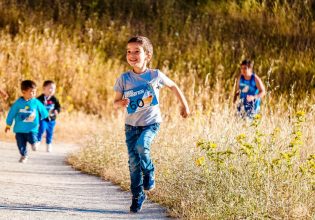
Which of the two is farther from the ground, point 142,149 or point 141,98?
point 141,98

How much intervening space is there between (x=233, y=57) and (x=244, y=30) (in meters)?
1.47

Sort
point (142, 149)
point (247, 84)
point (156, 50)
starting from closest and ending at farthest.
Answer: point (142, 149) → point (247, 84) → point (156, 50)

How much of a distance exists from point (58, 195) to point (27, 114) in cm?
375

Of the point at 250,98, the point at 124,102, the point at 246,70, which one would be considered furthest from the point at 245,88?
the point at 124,102

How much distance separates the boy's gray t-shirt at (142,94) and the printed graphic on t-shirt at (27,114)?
4812 millimetres

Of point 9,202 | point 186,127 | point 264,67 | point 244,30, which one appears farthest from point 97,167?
point 244,30

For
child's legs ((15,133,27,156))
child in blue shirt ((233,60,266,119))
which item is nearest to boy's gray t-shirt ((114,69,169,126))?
child's legs ((15,133,27,156))

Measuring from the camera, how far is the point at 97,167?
40.8 ft

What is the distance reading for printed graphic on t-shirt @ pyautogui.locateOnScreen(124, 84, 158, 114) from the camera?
28.8ft

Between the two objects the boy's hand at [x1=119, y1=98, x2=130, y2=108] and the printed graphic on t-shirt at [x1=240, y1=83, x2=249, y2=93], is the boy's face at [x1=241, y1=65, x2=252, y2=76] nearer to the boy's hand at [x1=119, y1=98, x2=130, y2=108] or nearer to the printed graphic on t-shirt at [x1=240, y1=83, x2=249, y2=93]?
the printed graphic on t-shirt at [x1=240, y1=83, x2=249, y2=93]

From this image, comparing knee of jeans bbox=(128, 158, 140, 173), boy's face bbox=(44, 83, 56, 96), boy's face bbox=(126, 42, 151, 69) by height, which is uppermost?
boy's face bbox=(126, 42, 151, 69)

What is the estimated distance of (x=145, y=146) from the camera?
8.66 meters

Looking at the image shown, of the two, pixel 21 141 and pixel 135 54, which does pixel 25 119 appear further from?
pixel 135 54

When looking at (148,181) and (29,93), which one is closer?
(148,181)
